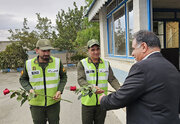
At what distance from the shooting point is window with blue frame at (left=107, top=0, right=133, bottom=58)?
3.65 metres

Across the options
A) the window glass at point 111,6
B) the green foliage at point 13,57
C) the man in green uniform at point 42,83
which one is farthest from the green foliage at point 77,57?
the man in green uniform at point 42,83

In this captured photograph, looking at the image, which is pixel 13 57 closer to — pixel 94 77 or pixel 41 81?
pixel 41 81

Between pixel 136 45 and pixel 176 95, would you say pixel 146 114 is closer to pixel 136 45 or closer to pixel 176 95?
pixel 176 95

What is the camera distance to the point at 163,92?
46.2 inches

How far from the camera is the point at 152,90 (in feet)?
3.84

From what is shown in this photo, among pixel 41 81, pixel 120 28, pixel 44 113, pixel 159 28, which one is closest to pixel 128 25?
pixel 120 28

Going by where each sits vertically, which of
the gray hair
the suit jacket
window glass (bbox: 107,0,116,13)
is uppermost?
window glass (bbox: 107,0,116,13)

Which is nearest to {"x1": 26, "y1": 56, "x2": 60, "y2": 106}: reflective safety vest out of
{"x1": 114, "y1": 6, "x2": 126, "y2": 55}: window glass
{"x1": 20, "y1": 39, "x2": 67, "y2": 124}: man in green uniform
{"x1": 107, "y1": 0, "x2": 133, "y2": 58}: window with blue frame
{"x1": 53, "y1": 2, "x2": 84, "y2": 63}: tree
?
{"x1": 20, "y1": 39, "x2": 67, "y2": 124}: man in green uniform

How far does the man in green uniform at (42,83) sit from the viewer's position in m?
2.38

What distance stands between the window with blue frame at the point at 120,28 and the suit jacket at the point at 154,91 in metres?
2.34

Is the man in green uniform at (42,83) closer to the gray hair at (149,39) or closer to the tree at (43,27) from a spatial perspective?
the gray hair at (149,39)

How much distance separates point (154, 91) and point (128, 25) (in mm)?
2789

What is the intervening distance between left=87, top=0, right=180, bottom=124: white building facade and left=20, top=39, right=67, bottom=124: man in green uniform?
1.81 meters

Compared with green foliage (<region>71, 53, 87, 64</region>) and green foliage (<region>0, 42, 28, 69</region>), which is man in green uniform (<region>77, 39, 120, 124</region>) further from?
green foliage (<region>0, 42, 28, 69</region>)
